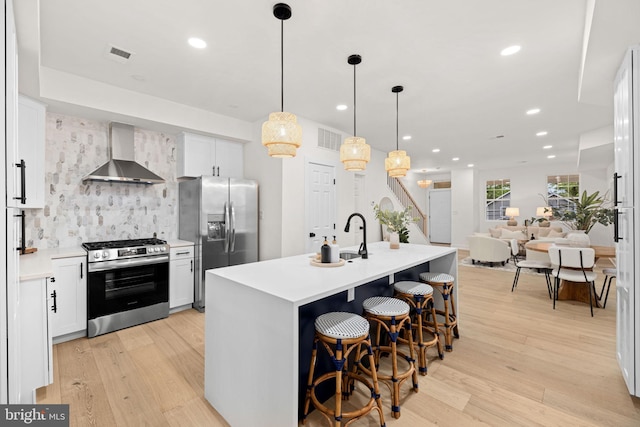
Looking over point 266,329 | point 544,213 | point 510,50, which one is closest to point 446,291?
point 266,329

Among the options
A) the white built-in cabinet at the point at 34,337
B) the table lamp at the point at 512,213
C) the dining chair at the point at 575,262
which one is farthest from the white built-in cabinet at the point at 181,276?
the table lamp at the point at 512,213

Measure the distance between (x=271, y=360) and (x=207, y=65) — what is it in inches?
108

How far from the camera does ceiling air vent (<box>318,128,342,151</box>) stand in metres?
4.78

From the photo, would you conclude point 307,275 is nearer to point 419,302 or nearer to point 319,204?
point 419,302

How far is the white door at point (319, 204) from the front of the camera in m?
4.59

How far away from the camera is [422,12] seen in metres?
2.09

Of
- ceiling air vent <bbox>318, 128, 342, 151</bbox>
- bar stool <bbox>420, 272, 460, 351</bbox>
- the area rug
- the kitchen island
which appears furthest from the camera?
the area rug

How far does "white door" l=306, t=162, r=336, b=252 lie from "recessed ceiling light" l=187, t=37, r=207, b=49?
231 cm

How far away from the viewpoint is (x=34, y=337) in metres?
2.06

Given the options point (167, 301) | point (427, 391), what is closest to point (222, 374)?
point (427, 391)

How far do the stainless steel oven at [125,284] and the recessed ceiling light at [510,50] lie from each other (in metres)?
4.21

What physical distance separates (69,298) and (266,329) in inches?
106

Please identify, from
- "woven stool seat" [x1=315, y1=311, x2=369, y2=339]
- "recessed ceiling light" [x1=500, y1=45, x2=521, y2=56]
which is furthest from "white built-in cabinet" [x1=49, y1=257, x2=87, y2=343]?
"recessed ceiling light" [x1=500, y1=45, x2=521, y2=56]

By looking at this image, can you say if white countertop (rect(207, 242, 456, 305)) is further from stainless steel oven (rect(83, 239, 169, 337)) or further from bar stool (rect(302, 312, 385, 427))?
stainless steel oven (rect(83, 239, 169, 337))
